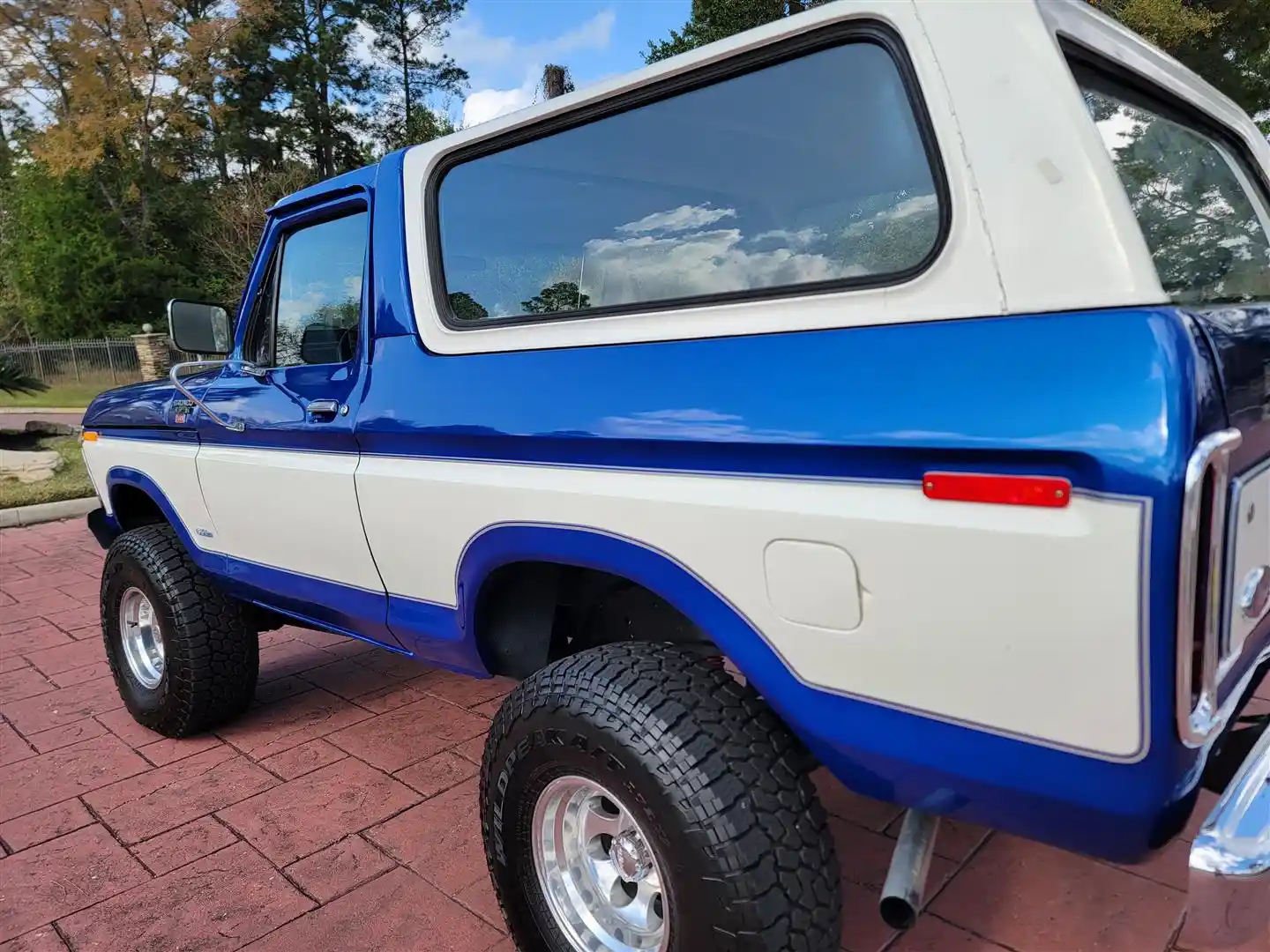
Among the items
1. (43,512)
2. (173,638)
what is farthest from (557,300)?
(43,512)

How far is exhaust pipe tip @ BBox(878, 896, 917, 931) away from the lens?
1.59 m

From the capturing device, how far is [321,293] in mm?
2906

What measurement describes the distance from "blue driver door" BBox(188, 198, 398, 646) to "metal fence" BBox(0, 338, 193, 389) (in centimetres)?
2445

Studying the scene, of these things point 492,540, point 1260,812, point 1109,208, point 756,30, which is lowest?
point 1260,812

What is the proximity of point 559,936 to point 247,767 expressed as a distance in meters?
1.85

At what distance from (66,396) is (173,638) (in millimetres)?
22645

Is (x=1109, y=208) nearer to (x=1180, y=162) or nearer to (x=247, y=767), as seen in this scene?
(x=1180, y=162)

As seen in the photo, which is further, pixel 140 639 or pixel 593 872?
pixel 140 639

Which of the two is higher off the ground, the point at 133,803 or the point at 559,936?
the point at 559,936

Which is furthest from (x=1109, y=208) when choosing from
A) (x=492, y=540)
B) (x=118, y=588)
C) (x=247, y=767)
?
(x=118, y=588)

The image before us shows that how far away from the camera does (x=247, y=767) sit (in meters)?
3.36

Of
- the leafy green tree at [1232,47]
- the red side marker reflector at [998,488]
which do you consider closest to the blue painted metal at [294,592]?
the red side marker reflector at [998,488]

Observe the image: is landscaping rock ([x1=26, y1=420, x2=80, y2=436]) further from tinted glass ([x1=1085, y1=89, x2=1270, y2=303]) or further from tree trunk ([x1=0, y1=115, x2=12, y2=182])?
tree trunk ([x1=0, y1=115, x2=12, y2=182])

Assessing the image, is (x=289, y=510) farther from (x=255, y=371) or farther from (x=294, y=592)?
(x=255, y=371)
